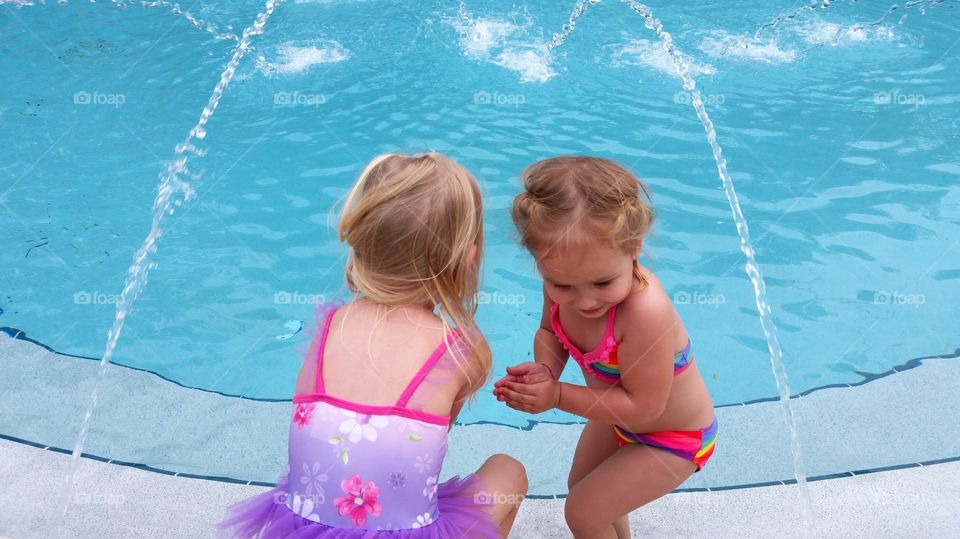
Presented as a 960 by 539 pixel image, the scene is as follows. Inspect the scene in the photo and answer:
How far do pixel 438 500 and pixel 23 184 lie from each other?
415 centimetres

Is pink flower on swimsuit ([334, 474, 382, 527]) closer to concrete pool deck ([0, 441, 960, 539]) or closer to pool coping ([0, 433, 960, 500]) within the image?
concrete pool deck ([0, 441, 960, 539])

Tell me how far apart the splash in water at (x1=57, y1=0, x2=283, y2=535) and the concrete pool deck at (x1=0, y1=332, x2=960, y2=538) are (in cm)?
5

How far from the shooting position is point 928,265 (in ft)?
14.8

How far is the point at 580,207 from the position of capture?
1.83 metres

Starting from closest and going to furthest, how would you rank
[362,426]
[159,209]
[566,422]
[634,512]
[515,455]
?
[362,426] → [634,512] → [515,455] → [566,422] → [159,209]

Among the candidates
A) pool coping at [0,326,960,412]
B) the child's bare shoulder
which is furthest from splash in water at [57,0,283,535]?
the child's bare shoulder

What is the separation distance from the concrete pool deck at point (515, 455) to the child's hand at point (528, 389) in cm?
66

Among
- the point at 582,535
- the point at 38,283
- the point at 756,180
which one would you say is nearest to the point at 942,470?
the point at 582,535

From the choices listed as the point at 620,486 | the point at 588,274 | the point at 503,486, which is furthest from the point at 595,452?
the point at 588,274

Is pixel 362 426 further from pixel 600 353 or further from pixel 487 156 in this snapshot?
pixel 487 156

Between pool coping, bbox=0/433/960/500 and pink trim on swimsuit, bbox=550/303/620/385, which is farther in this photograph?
pool coping, bbox=0/433/960/500

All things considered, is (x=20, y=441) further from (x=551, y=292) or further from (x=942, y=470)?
(x=942, y=470)

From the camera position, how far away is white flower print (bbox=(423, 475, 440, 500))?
1833 millimetres

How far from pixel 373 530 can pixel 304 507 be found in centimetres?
15
